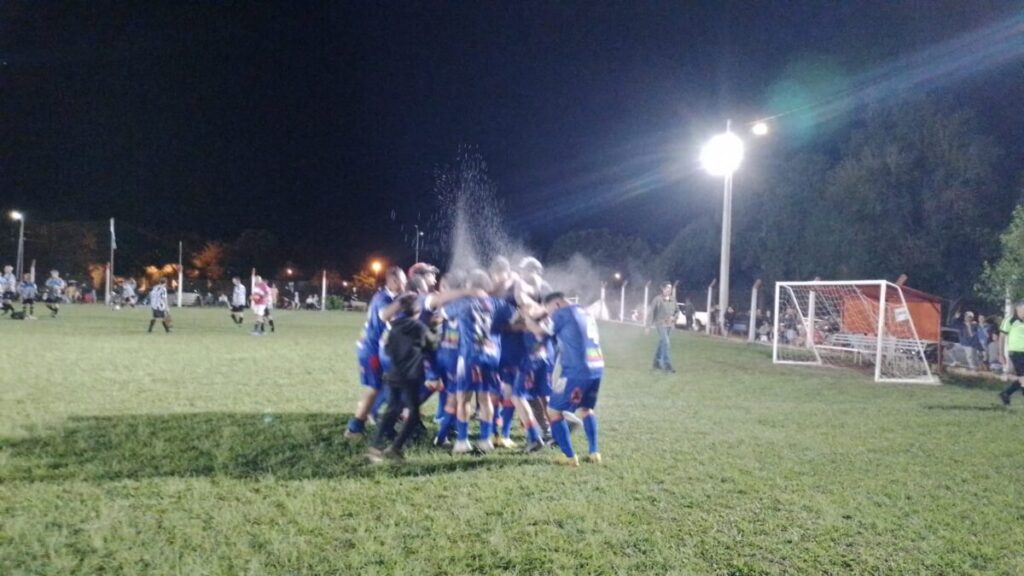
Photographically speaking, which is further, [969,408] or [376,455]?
[969,408]

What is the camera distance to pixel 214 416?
30.9 ft

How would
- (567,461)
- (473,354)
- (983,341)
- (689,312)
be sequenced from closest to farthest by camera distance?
(567,461), (473,354), (983,341), (689,312)

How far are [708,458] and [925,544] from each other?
267 centimetres

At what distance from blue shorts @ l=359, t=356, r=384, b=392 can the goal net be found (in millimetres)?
13457

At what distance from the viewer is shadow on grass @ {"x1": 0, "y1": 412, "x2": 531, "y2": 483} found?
664 centimetres

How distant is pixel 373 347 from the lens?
826 centimetres

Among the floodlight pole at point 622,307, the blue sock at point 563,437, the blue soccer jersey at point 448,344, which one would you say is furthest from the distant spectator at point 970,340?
the floodlight pole at point 622,307

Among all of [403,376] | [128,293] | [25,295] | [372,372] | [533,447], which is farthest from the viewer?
[128,293]

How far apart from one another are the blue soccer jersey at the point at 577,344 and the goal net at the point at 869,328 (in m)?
12.4

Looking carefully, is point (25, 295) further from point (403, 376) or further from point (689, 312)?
point (689, 312)

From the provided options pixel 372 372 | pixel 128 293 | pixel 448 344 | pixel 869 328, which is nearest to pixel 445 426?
pixel 448 344

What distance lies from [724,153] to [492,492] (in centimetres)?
2452

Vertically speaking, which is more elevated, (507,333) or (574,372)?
(507,333)

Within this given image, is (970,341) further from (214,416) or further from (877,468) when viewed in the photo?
(214,416)
